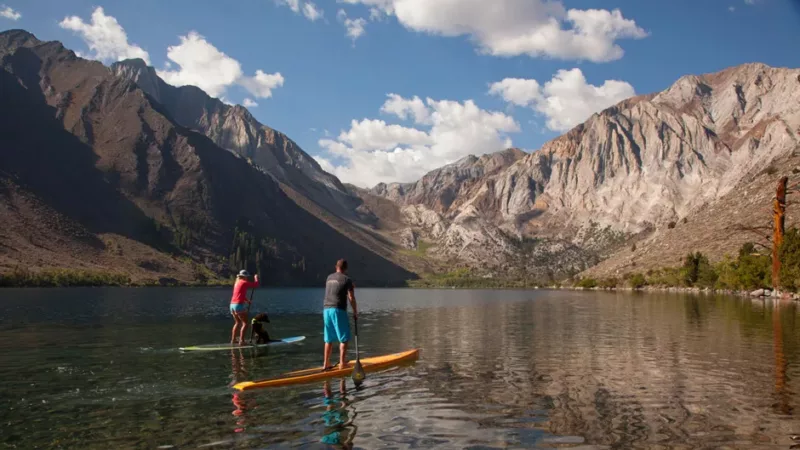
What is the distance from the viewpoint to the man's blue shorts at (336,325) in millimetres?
22359

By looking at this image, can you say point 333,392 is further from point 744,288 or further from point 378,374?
point 744,288

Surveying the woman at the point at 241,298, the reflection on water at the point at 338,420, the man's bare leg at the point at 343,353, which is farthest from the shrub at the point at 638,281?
the reflection on water at the point at 338,420

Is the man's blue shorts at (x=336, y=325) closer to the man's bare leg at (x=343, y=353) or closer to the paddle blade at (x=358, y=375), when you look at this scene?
the man's bare leg at (x=343, y=353)

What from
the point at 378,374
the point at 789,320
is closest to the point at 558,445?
the point at 378,374

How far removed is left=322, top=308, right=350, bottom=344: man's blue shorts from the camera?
22.4m

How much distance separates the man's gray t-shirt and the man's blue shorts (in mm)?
242

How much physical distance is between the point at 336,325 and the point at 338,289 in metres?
1.48

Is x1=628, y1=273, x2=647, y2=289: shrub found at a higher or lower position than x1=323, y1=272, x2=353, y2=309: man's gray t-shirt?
lower

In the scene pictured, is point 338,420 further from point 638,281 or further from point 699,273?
point 638,281

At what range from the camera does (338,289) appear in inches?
874

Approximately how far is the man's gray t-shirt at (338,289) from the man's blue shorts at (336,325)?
0.79 feet

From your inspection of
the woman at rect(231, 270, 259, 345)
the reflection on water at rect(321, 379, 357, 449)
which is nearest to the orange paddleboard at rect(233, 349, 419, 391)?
the reflection on water at rect(321, 379, 357, 449)

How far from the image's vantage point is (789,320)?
49.8 meters

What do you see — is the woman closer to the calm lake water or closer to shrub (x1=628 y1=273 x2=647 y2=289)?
the calm lake water
